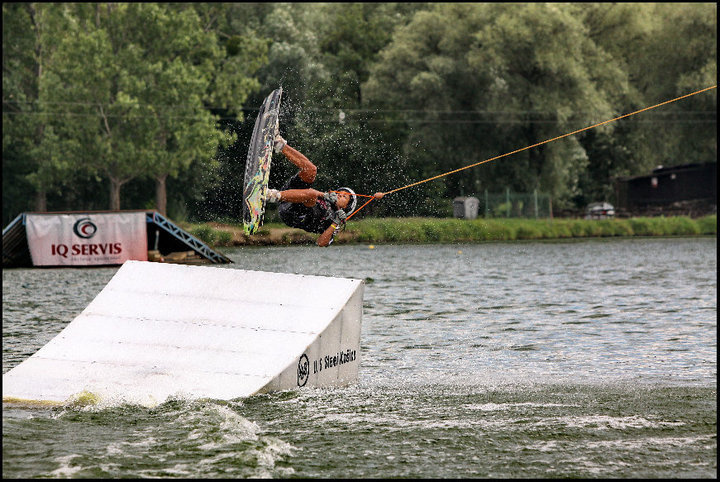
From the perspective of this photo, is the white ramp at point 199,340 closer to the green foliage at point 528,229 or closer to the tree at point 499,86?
the green foliage at point 528,229

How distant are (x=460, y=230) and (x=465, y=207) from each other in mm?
5408

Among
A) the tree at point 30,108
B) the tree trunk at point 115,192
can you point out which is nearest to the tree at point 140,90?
the tree trunk at point 115,192

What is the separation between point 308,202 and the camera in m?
13.0

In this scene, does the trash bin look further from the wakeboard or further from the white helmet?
the wakeboard

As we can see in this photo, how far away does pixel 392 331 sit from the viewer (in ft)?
63.4

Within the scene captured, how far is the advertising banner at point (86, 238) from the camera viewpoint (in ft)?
116

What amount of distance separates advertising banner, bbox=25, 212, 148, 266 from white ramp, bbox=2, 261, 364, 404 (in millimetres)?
22389

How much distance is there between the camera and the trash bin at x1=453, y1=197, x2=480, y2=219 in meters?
58.1

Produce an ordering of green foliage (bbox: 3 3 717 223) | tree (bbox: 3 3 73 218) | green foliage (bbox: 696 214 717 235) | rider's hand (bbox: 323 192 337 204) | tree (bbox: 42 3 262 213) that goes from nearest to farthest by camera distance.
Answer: rider's hand (bbox: 323 192 337 204)
tree (bbox: 42 3 262 213)
tree (bbox: 3 3 73 218)
green foliage (bbox: 3 3 717 223)
green foliage (bbox: 696 214 717 235)

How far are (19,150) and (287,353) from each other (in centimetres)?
5428

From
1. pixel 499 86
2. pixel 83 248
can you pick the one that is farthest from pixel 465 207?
pixel 83 248

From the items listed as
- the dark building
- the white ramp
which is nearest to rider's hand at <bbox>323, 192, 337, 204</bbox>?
the white ramp

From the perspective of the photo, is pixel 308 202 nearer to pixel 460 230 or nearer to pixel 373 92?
pixel 460 230

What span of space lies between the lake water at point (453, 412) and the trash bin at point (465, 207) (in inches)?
1331
